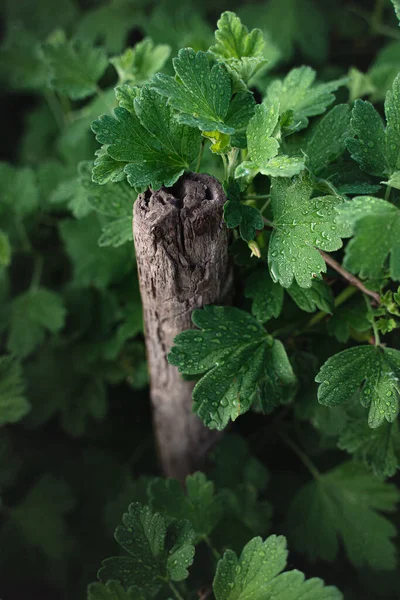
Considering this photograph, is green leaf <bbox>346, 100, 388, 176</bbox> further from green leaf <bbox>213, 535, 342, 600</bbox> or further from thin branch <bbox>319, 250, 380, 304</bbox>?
green leaf <bbox>213, 535, 342, 600</bbox>

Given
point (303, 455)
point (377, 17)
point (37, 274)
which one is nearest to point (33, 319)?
point (37, 274)

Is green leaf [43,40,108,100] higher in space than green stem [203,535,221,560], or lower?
higher

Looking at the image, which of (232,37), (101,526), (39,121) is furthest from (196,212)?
(39,121)

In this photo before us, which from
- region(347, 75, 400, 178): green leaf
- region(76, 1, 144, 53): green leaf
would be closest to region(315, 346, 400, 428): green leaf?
region(347, 75, 400, 178): green leaf

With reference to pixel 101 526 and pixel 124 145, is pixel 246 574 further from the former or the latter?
pixel 101 526

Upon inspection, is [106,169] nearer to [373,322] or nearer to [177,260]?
[177,260]

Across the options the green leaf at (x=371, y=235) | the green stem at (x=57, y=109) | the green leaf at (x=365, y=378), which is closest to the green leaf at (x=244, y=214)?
the green leaf at (x=371, y=235)

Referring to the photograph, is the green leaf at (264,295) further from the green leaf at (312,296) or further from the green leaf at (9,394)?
the green leaf at (9,394)
